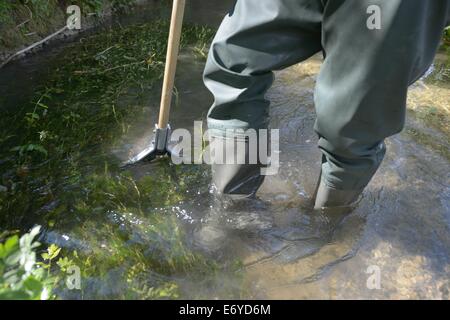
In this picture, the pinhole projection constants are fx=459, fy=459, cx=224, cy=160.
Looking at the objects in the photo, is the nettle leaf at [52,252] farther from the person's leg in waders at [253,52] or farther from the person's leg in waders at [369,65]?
the person's leg in waders at [369,65]

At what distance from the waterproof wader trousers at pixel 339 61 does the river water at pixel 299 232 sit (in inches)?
13.5

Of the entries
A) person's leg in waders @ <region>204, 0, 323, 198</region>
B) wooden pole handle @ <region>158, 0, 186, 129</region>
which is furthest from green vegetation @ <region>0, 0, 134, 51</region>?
person's leg in waders @ <region>204, 0, 323, 198</region>

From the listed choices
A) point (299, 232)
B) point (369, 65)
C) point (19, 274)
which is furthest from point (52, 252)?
point (369, 65)

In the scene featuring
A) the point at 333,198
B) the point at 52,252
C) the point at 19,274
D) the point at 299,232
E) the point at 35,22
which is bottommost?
the point at 299,232

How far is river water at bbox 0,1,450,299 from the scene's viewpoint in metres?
1.91

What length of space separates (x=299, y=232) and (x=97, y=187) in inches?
42.6

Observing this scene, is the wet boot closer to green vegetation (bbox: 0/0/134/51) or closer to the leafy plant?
the leafy plant

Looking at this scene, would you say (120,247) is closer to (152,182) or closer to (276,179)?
(152,182)

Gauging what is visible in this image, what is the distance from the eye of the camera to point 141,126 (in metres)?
2.99

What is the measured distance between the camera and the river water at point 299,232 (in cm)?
191

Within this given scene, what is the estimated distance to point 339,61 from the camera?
1.67 metres

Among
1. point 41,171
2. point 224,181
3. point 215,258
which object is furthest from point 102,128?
point 215,258

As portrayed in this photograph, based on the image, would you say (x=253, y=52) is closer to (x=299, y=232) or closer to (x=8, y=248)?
(x=299, y=232)

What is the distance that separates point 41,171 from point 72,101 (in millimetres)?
806
